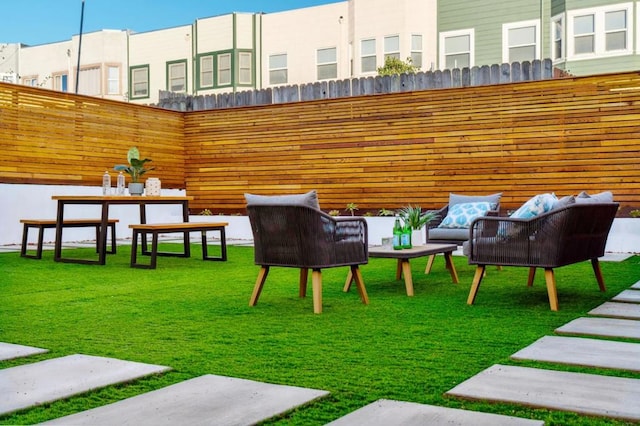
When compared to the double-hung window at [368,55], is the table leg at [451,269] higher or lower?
lower

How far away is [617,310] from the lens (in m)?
4.43

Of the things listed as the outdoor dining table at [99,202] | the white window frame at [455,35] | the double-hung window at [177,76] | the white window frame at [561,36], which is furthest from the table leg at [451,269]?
the double-hung window at [177,76]

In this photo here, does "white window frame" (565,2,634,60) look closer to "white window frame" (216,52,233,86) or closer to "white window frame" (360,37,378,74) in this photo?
"white window frame" (360,37,378,74)

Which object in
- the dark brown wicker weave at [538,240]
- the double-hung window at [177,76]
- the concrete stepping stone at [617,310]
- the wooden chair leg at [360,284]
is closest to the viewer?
the concrete stepping stone at [617,310]

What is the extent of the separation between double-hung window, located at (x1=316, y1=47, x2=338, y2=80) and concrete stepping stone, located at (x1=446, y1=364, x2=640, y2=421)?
16.7 m

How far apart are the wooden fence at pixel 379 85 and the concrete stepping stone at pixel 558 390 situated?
8374 millimetres

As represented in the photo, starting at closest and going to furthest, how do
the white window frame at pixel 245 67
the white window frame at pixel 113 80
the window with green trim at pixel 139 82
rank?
the white window frame at pixel 245 67 → the window with green trim at pixel 139 82 → the white window frame at pixel 113 80

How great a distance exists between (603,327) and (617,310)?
0.68m

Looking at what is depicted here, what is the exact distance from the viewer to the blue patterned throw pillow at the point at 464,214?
24.2 ft

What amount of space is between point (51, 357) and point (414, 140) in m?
8.48

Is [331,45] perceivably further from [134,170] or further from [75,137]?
[134,170]

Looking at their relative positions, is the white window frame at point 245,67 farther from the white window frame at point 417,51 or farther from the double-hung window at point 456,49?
the double-hung window at point 456,49

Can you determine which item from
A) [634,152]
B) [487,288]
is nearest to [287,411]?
[487,288]

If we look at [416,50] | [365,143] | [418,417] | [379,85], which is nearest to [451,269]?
[418,417]
